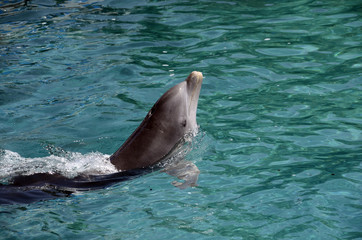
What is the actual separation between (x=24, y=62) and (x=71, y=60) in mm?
838

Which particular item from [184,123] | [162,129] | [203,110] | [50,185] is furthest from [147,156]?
[203,110]

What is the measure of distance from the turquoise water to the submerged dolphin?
14 centimetres

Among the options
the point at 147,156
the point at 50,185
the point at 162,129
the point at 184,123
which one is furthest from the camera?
the point at 184,123

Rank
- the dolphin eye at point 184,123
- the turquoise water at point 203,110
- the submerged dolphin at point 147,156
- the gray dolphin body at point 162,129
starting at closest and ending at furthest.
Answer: the turquoise water at point 203,110, the submerged dolphin at point 147,156, the gray dolphin body at point 162,129, the dolphin eye at point 184,123

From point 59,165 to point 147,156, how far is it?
922mm

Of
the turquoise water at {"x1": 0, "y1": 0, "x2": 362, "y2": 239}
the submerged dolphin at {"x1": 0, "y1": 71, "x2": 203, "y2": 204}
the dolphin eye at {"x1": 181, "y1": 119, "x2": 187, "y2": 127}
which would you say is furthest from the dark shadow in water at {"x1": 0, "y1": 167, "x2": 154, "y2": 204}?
the dolphin eye at {"x1": 181, "y1": 119, "x2": 187, "y2": 127}

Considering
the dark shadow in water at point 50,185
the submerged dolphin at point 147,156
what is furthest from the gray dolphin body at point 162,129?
the dark shadow in water at point 50,185

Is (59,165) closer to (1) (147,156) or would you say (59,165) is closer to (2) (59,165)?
(2) (59,165)

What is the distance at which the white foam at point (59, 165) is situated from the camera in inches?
214

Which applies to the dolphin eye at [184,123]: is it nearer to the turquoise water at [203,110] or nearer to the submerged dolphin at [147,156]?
the submerged dolphin at [147,156]

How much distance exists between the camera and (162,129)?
5.87 metres

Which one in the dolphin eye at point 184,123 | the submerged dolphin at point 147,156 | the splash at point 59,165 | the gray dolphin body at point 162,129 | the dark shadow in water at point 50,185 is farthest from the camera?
the dolphin eye at point 184,123

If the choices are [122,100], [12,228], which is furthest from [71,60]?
[12,228]

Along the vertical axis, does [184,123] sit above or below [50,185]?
above
